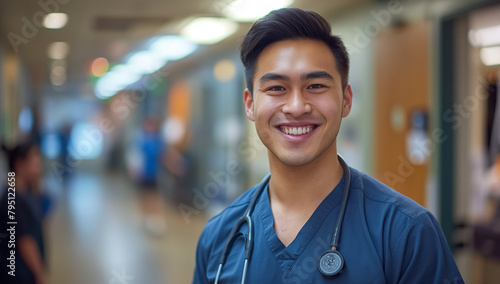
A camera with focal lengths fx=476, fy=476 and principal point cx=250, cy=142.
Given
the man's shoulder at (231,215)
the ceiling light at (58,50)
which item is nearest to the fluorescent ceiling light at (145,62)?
the ceiling light at (58,50)

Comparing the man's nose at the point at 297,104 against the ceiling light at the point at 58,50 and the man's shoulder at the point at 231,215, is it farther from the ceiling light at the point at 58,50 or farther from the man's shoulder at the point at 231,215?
the ceiling light at the point at 58,50

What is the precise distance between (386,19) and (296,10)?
2525 mm

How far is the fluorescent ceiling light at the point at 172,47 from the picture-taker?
3572 mm

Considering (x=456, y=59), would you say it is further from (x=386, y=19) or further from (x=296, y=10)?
(x=296, y=10)

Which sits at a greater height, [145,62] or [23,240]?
[145,62]

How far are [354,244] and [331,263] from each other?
6cm

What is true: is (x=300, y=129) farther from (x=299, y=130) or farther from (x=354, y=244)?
(x=354, y=244)

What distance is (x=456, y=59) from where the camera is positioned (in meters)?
2.82

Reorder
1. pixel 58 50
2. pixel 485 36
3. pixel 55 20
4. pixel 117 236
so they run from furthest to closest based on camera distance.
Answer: pixel 117 236
pixel 58 50
pixel 55 20
pixel 485 36

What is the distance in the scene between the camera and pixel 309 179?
109 centimetres

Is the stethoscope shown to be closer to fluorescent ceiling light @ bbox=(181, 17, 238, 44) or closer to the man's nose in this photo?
the man's nose

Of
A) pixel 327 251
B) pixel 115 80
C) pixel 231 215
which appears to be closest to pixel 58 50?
pixel 115 80

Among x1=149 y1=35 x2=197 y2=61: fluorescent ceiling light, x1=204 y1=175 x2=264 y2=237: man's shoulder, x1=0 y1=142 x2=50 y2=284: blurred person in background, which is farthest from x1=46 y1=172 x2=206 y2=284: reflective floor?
x1=204 y1=175 x2=264 y2=237: man's shoulder

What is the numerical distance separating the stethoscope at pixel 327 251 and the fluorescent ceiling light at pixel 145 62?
2666 millimetres
